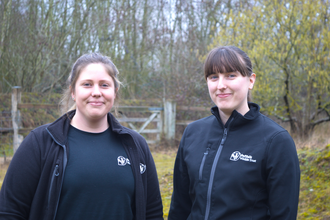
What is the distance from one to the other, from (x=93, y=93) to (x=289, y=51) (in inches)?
282

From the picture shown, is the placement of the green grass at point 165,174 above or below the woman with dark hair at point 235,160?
below

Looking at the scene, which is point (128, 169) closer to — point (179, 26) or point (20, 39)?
point (20, 39)

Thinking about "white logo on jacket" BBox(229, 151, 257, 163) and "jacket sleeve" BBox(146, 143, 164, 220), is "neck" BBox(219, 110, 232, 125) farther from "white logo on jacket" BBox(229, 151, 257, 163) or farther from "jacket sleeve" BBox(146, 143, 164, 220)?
Result: "jacket sleeve" BBox(146, 143, 164, 220)

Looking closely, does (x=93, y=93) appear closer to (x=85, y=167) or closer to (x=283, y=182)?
(x=85, y=167)

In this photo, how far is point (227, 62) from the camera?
6.55 ft

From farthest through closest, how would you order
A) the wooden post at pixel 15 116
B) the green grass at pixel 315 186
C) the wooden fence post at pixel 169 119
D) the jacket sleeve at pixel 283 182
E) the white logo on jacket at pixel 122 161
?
the wooden fence post at pixel 169 119, the wooden post at pixel 15 116, the green grass at pixel 315 186, the white logo on jacket at pixel 122 161, the jacket sleeve at pixel 283 182

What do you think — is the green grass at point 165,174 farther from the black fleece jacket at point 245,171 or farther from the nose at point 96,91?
the nose at point 96,91

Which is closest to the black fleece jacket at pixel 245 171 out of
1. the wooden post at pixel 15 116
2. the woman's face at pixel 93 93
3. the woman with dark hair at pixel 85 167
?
the woman with dark hair at pixel 85 167

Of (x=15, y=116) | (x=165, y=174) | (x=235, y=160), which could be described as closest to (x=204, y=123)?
(x=235, y=160)

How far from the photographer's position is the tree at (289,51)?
7340mm

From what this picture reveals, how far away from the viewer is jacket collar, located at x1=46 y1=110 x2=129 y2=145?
199 centimetres

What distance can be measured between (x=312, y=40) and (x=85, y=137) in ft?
23.3

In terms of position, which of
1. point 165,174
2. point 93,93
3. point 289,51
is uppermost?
point 289,51

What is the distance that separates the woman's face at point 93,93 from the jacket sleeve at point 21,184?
39 cm
